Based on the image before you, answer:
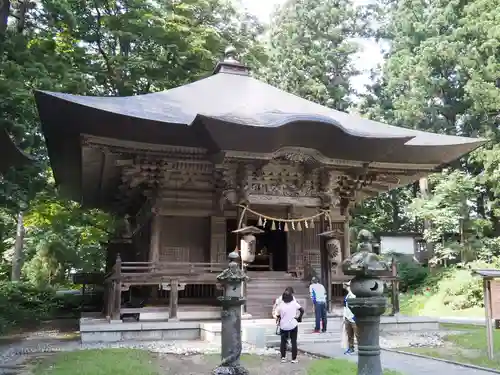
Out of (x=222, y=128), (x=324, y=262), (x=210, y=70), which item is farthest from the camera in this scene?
(x=210, y=70)

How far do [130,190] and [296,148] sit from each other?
5266 mm

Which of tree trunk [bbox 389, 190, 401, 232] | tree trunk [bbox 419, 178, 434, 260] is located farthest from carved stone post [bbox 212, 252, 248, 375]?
tree trunk [bbox 389, 190, 401, 232]

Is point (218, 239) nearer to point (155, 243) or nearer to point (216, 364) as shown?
point (155, 243)

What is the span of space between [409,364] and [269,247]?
977 cm

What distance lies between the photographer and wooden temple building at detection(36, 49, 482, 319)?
11523 mm

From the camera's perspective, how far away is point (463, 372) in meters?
7.04

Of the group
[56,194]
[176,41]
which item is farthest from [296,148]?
[56,194]

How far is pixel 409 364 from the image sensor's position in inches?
305

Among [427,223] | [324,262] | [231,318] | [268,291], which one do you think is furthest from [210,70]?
[231,318]

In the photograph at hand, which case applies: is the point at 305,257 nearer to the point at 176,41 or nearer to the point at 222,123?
the point at 222,123

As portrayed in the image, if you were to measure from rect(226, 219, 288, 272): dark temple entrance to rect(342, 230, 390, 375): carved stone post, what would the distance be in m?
9.80

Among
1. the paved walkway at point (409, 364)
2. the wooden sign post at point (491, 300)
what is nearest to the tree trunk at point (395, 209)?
the paved walkway at point (409, 364)

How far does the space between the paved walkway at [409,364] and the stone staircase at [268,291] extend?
10.4 feet

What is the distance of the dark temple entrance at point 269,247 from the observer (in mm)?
14742
